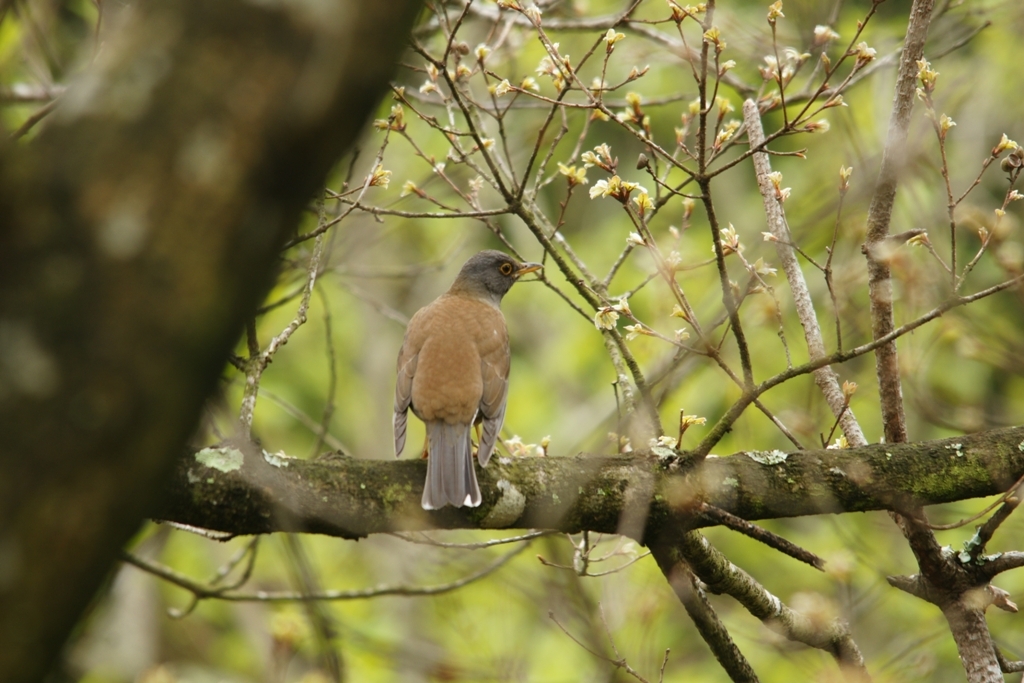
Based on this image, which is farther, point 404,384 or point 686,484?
point 404,384

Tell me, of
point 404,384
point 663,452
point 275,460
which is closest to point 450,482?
point 275,460

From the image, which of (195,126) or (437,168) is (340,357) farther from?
(195,126)

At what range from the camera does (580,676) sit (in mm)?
A: 8508

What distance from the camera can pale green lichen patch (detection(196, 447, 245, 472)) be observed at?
3.04 m

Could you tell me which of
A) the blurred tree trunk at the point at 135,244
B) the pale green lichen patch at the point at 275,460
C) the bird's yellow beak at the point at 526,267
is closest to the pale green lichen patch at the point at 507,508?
the pale green lichen patch at the point at 275,460

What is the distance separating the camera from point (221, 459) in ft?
10.0

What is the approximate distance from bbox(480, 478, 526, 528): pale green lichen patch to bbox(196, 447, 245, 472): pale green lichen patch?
1.08 m

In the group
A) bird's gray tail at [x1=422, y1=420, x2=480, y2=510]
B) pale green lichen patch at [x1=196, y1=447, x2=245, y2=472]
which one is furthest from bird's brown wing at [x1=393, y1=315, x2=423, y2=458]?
pale green lichen patch at [x1=196, y1=447, x2=245, y2=472]

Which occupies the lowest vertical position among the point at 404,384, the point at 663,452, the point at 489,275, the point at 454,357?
the point at 663,452

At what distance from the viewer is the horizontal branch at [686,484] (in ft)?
11.5

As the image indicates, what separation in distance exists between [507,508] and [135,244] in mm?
2521

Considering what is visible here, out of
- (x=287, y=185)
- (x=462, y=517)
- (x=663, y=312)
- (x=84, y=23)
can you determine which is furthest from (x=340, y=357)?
(x=287, y=185)

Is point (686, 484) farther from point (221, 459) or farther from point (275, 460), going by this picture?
point (221, 459)

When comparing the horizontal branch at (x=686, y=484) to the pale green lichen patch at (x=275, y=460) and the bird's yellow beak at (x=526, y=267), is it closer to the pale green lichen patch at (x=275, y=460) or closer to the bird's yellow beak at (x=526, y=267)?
the pale green lichen patch at (x=275, y=460)
